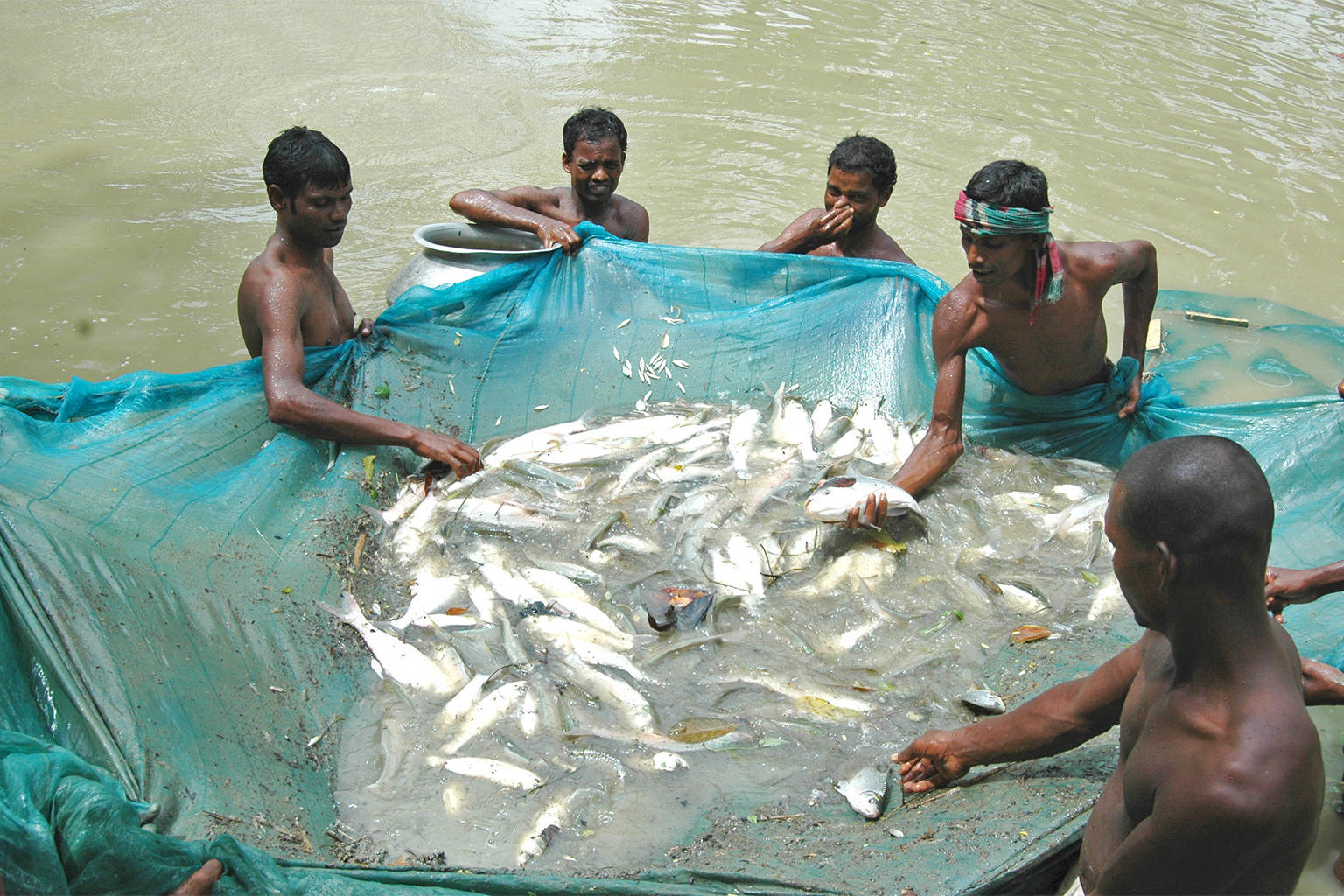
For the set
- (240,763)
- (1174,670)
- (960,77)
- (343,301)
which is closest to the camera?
(1174,670)

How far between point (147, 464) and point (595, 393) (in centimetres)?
203

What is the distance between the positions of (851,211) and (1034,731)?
3334 mm

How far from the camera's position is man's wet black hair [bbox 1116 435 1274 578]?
5.39ft

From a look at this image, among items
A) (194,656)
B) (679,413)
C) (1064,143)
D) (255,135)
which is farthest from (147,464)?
(1064,143)

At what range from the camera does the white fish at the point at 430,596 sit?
350cm

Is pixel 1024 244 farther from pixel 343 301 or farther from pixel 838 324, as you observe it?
pixel 343 301

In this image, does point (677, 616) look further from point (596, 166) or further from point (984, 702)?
point (596, 166)

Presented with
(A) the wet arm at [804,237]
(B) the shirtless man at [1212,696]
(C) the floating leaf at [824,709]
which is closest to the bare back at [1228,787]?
(B) the shirtless man at [1212,696]

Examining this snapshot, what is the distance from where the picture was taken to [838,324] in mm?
4715

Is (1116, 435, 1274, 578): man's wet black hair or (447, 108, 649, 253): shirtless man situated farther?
(447, 108, 649, 253): shirtless man

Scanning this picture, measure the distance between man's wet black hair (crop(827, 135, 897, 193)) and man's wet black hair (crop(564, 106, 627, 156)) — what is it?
1235mm

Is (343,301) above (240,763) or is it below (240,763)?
above

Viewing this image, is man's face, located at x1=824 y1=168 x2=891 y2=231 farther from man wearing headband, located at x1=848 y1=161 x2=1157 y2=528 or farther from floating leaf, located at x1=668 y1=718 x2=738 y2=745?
floating leaf, located at x1=668 y1=718 x2=738 y2=745

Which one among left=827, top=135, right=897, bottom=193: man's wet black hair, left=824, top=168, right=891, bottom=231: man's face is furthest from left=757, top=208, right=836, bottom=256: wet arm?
left=827, top=135, right=897, bottom=193: man's wet black hair
